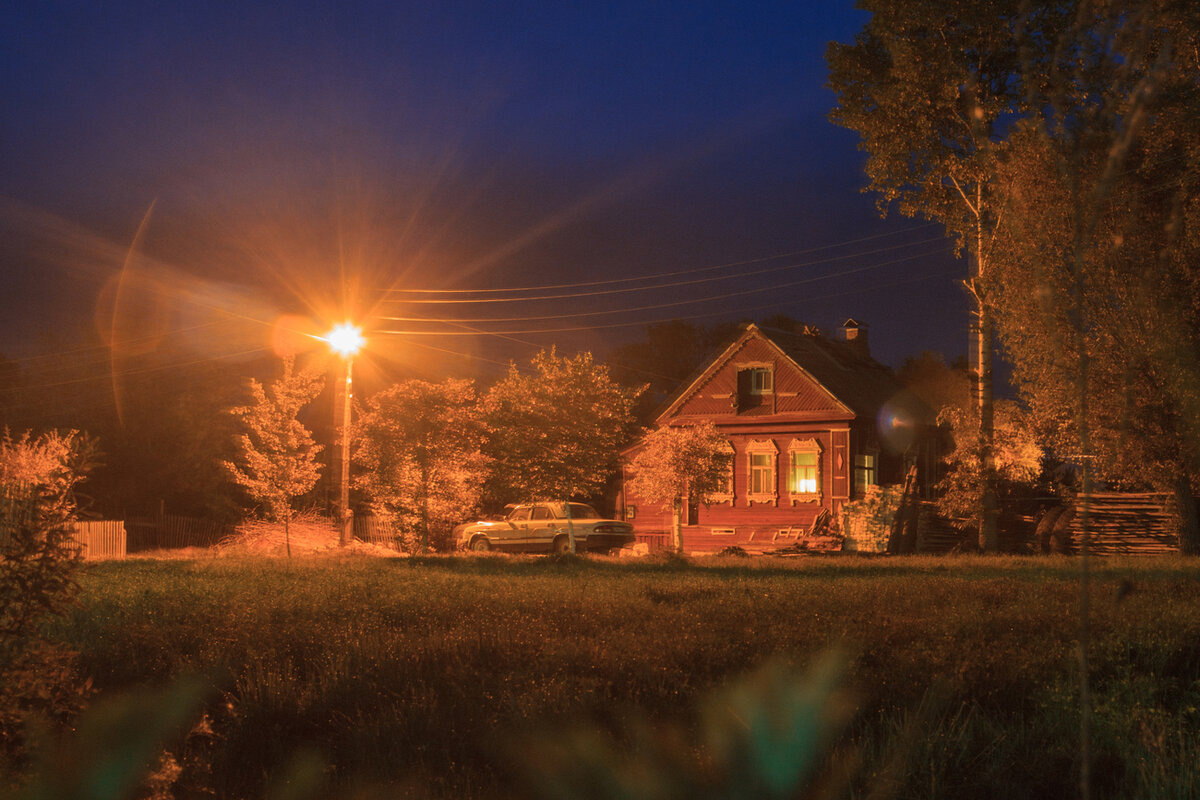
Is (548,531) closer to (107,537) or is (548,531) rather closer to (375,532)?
(375,532)

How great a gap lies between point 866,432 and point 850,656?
31198 mm

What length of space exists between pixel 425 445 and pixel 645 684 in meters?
24.4

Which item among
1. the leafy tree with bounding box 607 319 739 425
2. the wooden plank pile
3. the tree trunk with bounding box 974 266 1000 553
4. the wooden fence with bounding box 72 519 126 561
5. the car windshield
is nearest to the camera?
the wooden plank pile

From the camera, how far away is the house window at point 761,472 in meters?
39.0

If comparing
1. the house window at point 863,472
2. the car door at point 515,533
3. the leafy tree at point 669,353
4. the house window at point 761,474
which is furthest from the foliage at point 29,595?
the leafy tree at point 669,353

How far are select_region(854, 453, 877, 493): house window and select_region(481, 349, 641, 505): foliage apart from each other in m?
11.2

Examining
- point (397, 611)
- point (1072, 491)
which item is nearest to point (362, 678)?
point (397, 611)

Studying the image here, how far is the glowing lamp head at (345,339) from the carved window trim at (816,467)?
17.2 meters

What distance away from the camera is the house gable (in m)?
38.6

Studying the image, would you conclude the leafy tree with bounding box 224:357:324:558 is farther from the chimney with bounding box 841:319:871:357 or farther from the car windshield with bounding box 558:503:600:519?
the chimney with bounding box 841:319:871:357

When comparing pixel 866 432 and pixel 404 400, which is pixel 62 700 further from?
pixel 866 432

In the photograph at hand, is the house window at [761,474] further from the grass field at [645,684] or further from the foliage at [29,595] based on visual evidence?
the foliage at [29,595]

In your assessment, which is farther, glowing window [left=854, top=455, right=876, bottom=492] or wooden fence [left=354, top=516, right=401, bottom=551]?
wooden fence [left=354, top=516, right=401, bottom=551]

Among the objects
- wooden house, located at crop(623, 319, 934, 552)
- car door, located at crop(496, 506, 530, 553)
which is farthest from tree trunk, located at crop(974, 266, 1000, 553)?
car door, located at crop(496, 506, 530, 553)
